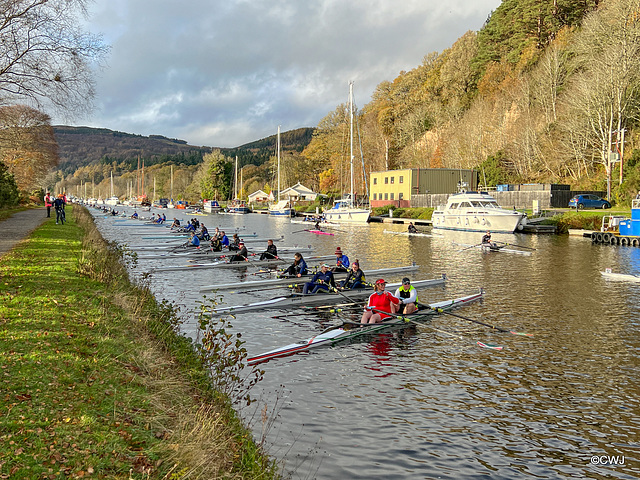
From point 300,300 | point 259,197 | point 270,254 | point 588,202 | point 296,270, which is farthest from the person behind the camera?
point 259,197

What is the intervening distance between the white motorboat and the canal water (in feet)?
95.7

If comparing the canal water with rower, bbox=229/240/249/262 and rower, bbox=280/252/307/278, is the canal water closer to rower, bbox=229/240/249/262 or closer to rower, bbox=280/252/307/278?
rower, bbox=280/252/307/278

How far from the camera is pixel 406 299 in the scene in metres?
17.3

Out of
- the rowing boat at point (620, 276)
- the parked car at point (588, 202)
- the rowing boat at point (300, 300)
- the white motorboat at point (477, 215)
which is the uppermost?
the parked car at point (588, 202)

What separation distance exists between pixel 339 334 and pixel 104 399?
8.04 m

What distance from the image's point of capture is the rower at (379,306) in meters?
16.0

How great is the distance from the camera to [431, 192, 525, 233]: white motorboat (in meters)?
49.7

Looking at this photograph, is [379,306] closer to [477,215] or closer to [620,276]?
Answer: [620,276]

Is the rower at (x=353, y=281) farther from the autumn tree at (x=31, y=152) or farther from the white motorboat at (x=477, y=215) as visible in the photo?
the white motorboat at (x=477, y=215)

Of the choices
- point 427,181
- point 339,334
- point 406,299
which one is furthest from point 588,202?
point 339,334

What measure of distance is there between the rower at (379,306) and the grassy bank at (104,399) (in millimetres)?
6049

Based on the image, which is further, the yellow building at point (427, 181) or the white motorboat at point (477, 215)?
the yellow building at point (427, 181)

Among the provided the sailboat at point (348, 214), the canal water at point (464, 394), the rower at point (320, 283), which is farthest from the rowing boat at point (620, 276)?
the sailboat at point (348, 214)

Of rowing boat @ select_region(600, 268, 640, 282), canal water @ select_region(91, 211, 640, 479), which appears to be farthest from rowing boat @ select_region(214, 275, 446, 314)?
rowing boat @ select_region(600, 268, 640, 282)
